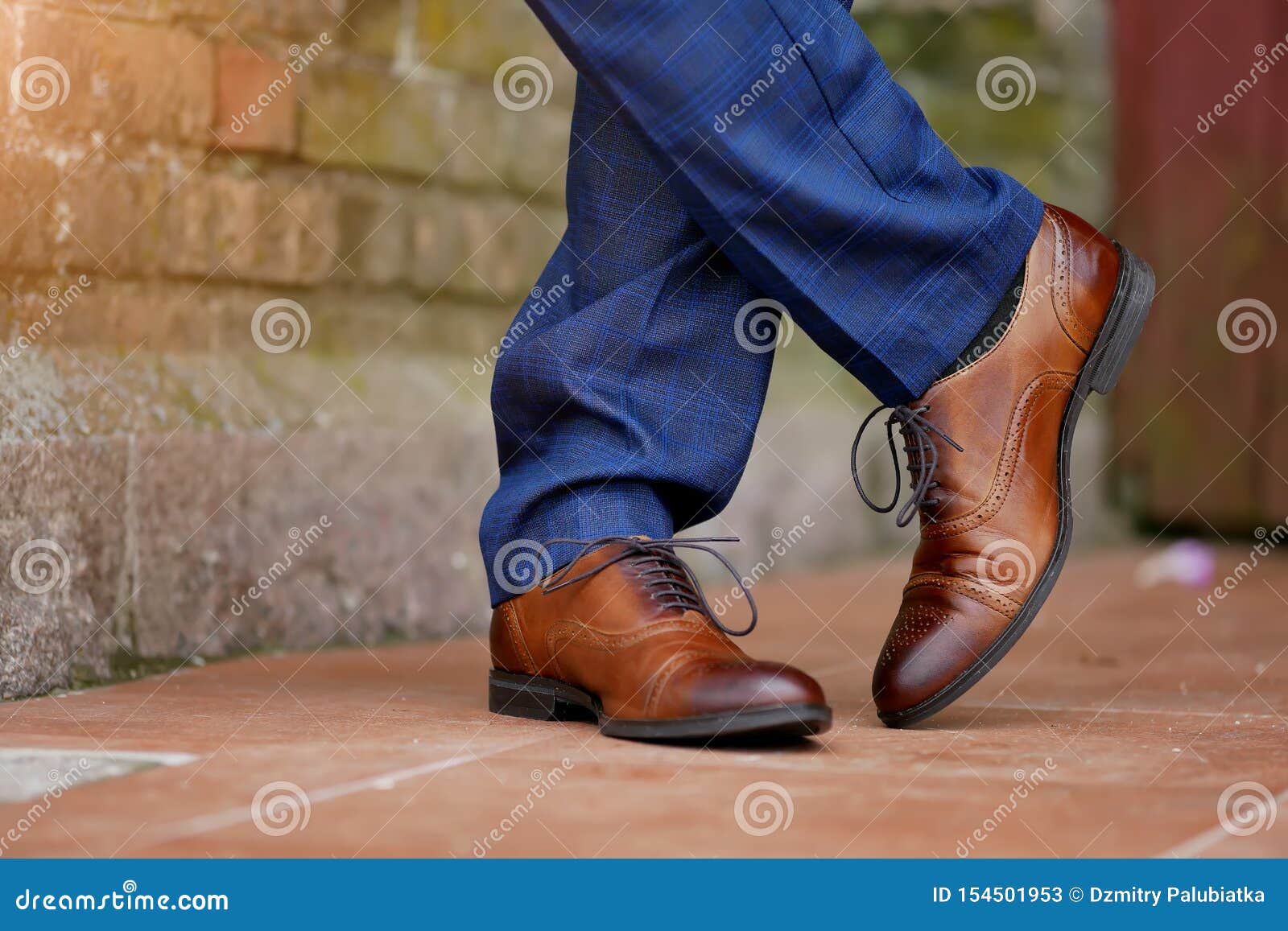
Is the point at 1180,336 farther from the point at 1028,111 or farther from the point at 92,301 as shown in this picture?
the point at 92,301

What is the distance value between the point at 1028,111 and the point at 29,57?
259cm

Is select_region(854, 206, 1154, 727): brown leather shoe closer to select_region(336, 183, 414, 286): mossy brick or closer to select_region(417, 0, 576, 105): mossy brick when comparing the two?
select_region(336, 183, 414, 286): mossy brick

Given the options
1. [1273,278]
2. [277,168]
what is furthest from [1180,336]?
[277,168]

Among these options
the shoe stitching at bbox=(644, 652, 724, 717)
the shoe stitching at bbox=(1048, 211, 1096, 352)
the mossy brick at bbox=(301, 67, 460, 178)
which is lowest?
the shoe stitching at bbox=(644, 652, 724, 717)

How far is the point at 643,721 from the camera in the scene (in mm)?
1177

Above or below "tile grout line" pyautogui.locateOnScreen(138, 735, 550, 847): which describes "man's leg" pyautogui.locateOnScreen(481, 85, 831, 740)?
above

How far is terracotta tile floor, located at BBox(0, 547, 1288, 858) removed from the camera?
841 mm

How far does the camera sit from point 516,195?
93.7 inches

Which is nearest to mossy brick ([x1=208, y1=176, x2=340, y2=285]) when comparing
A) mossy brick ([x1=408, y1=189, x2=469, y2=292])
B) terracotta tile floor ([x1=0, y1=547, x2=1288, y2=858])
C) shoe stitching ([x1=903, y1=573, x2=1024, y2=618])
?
mossy brick ([x1=408, y1=189, x2=469, y2=292])

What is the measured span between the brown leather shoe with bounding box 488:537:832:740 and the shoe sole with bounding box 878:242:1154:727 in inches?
7.8

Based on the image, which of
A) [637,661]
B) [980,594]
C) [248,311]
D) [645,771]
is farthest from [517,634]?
[248,311]

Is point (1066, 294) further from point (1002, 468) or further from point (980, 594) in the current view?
point (980, 594)

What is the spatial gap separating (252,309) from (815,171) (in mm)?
957

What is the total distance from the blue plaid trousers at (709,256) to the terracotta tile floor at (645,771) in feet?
0.85
